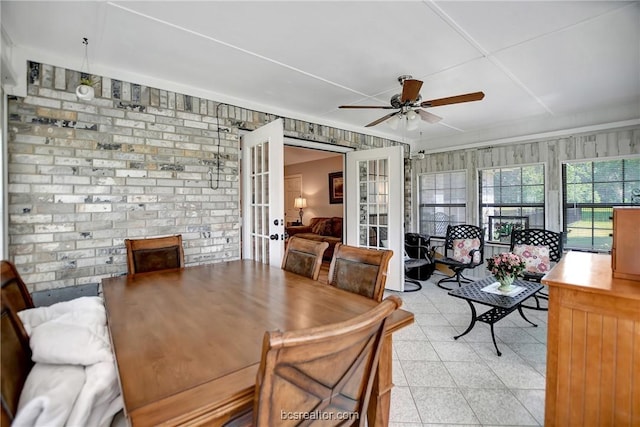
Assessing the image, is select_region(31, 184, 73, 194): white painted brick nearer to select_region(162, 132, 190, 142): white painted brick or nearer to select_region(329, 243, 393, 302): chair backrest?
select_region(162, 132, 190, 142): white painted brick

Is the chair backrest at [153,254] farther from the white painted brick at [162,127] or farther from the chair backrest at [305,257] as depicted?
the white painted brick at [162,127]

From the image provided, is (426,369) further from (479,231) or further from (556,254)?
(479,231)

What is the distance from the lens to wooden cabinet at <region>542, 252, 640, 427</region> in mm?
1268

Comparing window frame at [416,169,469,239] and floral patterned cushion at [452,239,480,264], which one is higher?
window frame at [416,169,469,239]

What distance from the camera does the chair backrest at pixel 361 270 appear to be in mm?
1667

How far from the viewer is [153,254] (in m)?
2.37

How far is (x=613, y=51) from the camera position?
240 centimetres

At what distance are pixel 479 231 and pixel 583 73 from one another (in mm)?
2586

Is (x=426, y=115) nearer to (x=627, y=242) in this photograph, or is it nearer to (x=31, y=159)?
(x=627, y=242)

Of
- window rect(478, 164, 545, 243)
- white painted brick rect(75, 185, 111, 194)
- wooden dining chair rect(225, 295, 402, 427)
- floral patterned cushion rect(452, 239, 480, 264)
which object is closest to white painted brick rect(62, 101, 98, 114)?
white painted brick rect(75, 185, 111, 194)

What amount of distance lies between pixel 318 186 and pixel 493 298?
5.49 meters

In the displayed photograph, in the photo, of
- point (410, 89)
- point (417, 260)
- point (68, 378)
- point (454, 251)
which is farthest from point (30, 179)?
point (454, 251)

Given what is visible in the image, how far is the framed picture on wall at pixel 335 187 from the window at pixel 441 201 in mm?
1908

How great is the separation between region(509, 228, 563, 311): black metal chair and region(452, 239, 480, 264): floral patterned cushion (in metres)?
0.52
